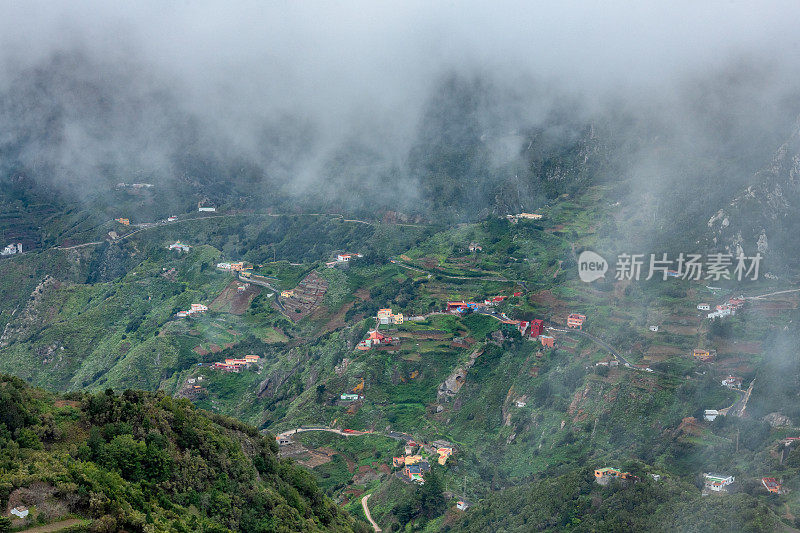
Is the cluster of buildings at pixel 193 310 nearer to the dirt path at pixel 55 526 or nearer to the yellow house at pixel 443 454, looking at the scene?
the yellow house at pixel 443 454

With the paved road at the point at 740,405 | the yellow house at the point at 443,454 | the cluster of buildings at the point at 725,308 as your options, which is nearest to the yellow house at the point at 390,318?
the yellow house at the point at 443,454

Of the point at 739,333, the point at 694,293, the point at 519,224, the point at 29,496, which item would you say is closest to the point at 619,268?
the point at 694,293

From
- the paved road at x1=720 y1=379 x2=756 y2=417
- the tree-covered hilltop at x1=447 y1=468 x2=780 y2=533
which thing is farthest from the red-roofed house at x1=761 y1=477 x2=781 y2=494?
the paved road at x1=720 y1=379 x2=756 y2=417

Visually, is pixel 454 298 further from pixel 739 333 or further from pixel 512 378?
pixel 739 333

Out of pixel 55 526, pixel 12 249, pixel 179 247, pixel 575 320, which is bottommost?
pixel 12 249

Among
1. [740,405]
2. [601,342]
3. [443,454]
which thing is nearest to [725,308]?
[601,342]

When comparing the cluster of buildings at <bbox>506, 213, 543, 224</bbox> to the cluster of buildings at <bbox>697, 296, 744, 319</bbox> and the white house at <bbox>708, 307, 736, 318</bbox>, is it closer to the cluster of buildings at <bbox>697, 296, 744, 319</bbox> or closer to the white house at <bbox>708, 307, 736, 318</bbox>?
the cluster of buildings at <bbox>697, 296, 744, 319</bbox>

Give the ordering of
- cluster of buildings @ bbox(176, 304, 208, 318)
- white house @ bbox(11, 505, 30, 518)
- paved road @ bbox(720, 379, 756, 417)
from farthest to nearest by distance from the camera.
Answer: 1. cluster of buildings @ bbox(176, 304, 208, 318)
2. paved road @ bbox(720, 379, 756, 417)
3. white house @ bbox(11, 505, 30, 518)

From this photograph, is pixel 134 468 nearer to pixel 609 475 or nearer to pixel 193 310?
pixel 609 475

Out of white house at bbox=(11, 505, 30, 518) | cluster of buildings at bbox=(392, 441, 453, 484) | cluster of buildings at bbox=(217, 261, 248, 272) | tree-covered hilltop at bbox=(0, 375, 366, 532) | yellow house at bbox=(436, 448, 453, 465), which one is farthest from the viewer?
cluster of buildings at bbox=(217, 261, 248, 272)
